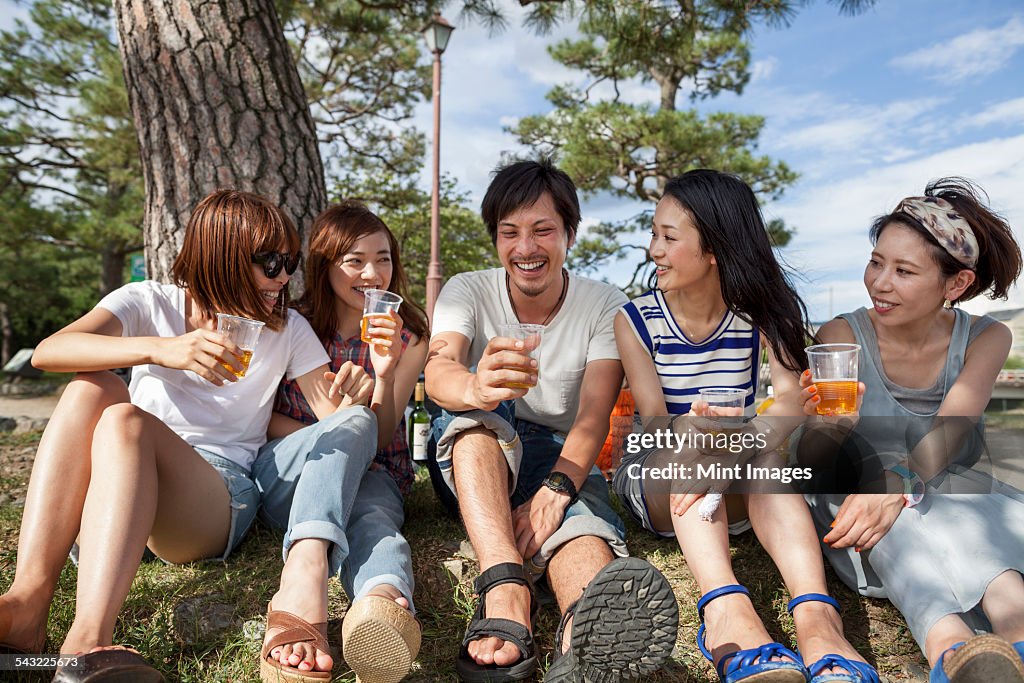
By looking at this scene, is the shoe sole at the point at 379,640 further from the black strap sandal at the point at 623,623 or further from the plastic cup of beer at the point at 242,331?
the plastic cup of beer at the point at 242,331

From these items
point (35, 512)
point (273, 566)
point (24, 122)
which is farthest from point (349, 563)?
point (24, 122)

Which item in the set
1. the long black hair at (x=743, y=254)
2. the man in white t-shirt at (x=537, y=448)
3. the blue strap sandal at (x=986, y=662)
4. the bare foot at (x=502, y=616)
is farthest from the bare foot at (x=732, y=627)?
the long black hair at (x=743, y=254)

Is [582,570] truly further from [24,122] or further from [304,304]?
[24,122]

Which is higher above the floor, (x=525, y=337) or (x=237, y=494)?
(x=525, y=337)

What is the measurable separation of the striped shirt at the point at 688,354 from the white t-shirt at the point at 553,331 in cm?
15

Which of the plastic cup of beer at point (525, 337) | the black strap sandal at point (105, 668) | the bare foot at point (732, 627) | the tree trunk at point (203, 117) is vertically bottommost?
the bare foot at point (732, 627)

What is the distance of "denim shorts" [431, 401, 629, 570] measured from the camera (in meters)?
2.29

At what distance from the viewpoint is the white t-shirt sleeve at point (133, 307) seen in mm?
2385

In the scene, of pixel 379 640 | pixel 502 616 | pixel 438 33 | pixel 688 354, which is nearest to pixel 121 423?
pixel 379 640

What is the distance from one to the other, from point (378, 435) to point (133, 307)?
3.11 feet

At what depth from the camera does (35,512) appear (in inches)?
77.9

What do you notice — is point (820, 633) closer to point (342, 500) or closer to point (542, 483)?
point (542, 483)

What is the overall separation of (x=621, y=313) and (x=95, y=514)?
5.82ft

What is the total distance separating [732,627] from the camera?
1941 millimetres
